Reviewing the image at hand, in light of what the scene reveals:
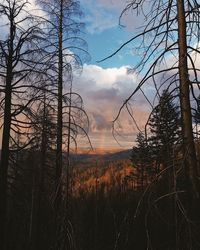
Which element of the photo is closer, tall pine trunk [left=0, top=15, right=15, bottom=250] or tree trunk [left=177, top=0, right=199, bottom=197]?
tree trunk [left=177, top=0, right=199, bottom=197]

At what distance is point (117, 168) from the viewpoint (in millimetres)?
172875

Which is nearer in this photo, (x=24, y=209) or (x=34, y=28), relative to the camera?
(x=34, y=28)

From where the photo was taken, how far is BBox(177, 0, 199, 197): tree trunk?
4.32 metres

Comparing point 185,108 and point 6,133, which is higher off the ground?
point 6,133

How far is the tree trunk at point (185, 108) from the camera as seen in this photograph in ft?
14.2

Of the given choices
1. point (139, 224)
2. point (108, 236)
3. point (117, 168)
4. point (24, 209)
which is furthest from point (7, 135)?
point (117, 168)

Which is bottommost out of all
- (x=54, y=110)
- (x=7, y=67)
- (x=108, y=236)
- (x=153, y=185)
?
(x=108, y=236)

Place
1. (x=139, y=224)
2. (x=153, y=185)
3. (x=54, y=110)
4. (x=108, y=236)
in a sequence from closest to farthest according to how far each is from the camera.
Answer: (x=153, y=185)
(x=54, y=110)
(x=139, y=224)
(x=108, y=236)

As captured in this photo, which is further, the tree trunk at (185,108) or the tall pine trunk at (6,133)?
the tall pine trunk at (6,133)

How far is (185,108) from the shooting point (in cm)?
450

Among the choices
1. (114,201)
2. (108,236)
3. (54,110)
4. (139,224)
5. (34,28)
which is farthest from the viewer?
(114,201)

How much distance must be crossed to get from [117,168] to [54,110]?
16074 centimetres

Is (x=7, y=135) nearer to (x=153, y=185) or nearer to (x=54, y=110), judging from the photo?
(x=54, y=110)

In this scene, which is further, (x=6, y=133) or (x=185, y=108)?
(x=6, y=133)
